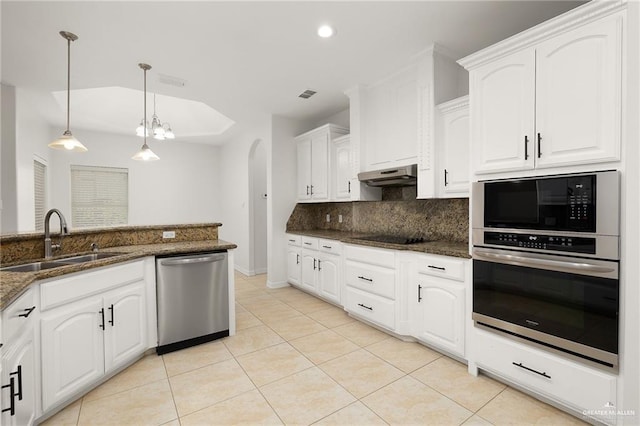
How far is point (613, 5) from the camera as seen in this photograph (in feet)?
5.09

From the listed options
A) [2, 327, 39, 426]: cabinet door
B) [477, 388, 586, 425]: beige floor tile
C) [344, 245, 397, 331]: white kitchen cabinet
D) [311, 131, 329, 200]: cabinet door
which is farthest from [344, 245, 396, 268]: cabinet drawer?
[2, 327, 39, 426]: cabinet door

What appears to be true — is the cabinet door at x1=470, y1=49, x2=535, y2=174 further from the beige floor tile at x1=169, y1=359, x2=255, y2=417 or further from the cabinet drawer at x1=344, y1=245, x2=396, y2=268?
the beige floor tile at x1=169, y1=359, x2=255, y2=417

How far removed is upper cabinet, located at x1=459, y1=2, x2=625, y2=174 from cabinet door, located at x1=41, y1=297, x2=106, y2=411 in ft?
9.53

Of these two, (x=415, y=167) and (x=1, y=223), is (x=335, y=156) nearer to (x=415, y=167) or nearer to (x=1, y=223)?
(x=415, y=167)

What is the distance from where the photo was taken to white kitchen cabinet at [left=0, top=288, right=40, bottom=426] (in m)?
1.30

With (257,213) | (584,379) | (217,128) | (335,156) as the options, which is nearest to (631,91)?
(584,379)

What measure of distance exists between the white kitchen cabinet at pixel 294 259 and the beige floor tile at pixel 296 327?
1.07 m

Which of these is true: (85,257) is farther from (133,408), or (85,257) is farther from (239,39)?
(239,39)

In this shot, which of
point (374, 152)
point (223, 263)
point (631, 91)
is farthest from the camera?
point (374, 152)

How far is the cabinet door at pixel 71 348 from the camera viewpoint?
5.76ft

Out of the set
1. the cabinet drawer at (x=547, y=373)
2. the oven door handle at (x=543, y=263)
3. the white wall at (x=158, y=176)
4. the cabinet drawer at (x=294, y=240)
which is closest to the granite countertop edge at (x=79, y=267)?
the cabinet drawer at (x=294, y=240)

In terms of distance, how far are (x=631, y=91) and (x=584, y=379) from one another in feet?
5.14

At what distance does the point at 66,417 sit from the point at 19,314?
32.5 inches

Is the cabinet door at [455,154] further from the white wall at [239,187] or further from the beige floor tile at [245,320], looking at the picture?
the white wall at [239,187]
